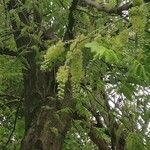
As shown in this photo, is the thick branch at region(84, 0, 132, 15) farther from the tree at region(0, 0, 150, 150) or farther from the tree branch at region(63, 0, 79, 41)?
the tree branch at region(63, 0, 79, 41)

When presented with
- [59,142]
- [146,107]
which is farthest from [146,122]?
[59,142]

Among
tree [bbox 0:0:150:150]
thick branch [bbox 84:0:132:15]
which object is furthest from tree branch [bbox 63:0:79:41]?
thick branch [bbox 84:0:132:15]

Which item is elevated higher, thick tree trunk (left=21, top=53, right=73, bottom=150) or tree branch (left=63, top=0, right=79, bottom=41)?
tree branch (left=63, top=0, right=79, bottom=41)

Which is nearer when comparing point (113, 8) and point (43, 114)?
point (113, 8)

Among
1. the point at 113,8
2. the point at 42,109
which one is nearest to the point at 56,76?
the point at 42,109

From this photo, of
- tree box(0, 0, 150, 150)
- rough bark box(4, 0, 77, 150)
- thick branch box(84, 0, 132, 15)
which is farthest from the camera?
rough bark box(4, 0, 77, 150)

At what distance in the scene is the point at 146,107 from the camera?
5570mm

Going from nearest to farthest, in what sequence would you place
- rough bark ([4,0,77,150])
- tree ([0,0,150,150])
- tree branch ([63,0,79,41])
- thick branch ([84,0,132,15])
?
thick branch ([84,0,132,15]) < tree branch ([63,0,79,41]) < tree ([0,0,150,150]) < rough bark ([4,0,77,150])

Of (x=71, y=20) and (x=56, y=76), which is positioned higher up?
(x=71, y=20)

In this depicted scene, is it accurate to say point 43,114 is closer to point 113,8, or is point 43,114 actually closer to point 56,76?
point 56,76

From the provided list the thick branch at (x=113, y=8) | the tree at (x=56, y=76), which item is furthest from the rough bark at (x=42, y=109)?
the thick branch at (x=113, y=8)

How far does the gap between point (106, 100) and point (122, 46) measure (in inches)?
134

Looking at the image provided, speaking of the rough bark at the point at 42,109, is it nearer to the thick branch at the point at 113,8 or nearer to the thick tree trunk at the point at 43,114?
the thick tree trunk at the point at 43,114

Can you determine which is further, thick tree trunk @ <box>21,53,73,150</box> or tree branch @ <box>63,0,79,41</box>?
thick tree trunk @ <box>21,53,73,150</box>
